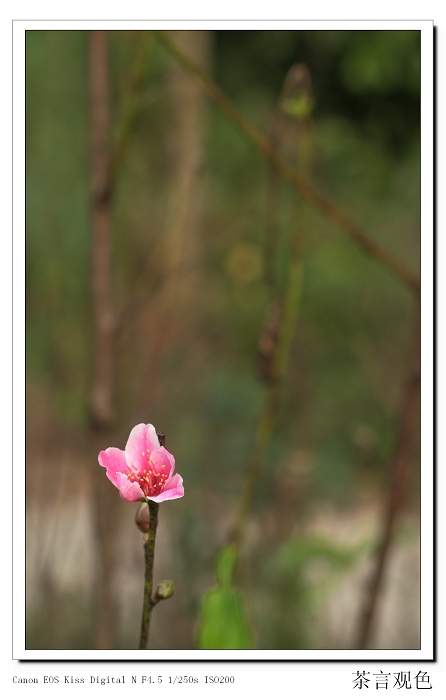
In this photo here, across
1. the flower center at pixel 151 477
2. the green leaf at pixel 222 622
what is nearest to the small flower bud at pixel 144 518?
the flower center at pixel 151 477

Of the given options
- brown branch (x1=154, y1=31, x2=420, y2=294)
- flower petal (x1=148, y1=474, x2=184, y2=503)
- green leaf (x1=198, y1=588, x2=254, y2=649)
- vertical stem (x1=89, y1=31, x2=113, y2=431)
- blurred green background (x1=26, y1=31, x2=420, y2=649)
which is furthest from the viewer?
blurred green background (x1=26, y1=31, x2=420, y2=649)

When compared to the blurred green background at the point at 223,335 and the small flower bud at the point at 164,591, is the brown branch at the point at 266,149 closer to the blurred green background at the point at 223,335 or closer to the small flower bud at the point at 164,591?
the blurred green background at the point at 223,335

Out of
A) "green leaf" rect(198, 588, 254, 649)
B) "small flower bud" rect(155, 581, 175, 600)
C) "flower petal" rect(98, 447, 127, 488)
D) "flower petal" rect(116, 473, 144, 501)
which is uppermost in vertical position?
"flower petal" rect(98, 447, 127, 488)

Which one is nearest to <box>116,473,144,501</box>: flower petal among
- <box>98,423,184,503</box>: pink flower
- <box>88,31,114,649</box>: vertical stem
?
<box>98,423,184,503</box>: pink flower

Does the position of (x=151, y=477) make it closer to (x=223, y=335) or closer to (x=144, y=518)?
(x=144, y=518)

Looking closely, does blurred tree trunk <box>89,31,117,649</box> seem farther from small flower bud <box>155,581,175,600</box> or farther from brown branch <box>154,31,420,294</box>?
small flower bud <box>155,581,175,600</box>

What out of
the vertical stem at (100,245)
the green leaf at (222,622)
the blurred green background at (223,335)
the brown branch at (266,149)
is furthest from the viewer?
the blurred green background at (223,335)

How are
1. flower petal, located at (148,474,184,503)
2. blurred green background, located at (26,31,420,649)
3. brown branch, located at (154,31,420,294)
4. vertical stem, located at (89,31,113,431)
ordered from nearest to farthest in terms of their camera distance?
flower petal, located at (148,474,184,503) → brown branch, located at (154,31,420,294) → vertical stem, located at (89,31,113,431) → blurred green background, located at (26,31,420,649)
